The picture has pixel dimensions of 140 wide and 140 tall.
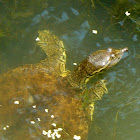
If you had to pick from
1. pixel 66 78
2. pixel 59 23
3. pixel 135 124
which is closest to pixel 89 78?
pixel 66 78

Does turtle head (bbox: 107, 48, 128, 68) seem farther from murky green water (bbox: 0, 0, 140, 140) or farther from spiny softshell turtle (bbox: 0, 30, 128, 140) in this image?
murky green water (bbox: 0, 0, 140, 140)

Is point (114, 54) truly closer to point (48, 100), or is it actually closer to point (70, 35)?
point (70, 35)

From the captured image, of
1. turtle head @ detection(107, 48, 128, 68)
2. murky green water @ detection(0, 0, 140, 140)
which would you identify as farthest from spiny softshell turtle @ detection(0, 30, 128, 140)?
murky green water @ detection(0, 0, 140, 140)

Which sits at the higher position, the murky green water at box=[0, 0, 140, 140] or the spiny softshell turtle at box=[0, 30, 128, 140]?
the murky green water at box=[0, 0, 140, 140]

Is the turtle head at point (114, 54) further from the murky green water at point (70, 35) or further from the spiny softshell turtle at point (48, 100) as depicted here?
the murky green water at point (70, 35)

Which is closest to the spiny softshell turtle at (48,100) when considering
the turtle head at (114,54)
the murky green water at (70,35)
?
the turtle head at (114,54)
